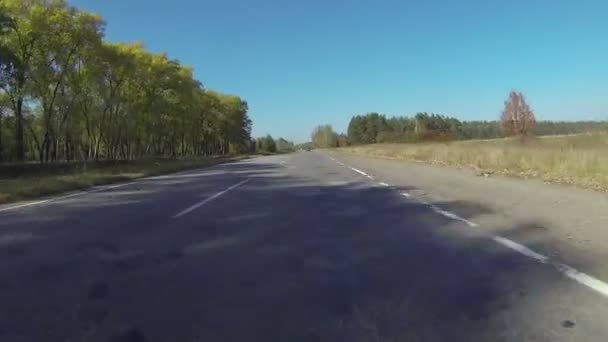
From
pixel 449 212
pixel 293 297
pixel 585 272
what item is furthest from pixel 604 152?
pixel 293 297

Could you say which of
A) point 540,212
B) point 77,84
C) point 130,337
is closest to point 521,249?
point 540,212

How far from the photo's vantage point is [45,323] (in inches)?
186

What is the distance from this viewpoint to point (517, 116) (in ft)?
305

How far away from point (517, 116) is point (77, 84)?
71.6 m

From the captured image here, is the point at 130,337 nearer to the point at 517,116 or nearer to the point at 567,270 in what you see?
the point at 567,270

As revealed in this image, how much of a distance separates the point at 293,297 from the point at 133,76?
5083 centimetres

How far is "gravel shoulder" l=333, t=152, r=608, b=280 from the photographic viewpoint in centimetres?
752

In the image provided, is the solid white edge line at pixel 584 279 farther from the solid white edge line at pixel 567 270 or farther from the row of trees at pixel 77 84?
the row of trees at pixel 77 84

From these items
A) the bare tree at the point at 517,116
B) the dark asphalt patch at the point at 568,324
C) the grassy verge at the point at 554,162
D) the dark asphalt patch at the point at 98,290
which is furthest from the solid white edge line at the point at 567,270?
the bare tree at the point at 517,116

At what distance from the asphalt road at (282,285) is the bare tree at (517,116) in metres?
88.6

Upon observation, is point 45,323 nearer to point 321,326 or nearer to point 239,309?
point 239,309

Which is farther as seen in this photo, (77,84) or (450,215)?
(77,84)

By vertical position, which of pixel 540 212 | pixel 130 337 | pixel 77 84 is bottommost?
pixel 540 212

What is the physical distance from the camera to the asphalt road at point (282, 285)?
4488 mm
